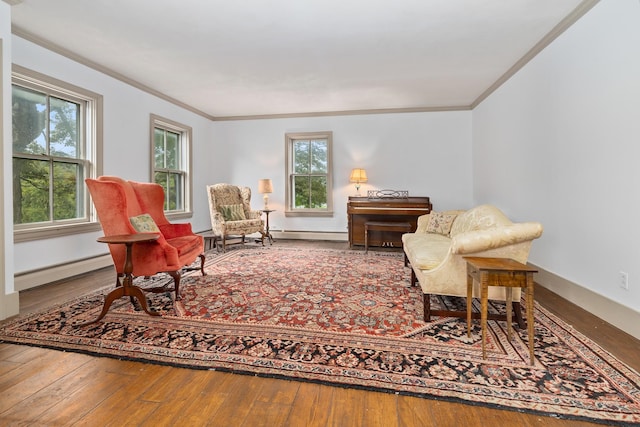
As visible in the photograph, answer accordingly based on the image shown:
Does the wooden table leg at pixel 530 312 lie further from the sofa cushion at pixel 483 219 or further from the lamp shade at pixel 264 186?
the lamp shade at pixel 264 186

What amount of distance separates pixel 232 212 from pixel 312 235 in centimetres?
175

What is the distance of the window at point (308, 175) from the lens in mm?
6544

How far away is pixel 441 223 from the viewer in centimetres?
392

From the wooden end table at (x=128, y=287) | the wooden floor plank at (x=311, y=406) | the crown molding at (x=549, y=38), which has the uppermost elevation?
the crown molding at (x=549, y=38)

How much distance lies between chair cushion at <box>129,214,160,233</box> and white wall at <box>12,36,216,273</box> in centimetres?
127

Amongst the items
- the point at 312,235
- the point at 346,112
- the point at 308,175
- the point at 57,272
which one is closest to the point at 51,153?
the point at 57,272

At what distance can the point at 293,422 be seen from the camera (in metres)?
1.38

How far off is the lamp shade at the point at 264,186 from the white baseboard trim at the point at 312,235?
0.98 metres

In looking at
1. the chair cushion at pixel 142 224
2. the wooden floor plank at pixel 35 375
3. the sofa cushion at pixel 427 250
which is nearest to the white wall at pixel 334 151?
the chair cushion at pixel 142 224

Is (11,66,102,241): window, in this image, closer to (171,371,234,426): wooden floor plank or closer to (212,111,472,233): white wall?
(171,371,234,426): wooden floor plank

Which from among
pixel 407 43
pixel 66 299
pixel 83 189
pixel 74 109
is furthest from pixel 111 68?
pixel 407 43

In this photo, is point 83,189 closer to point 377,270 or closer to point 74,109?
point 74,109

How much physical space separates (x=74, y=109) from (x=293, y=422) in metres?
4.47

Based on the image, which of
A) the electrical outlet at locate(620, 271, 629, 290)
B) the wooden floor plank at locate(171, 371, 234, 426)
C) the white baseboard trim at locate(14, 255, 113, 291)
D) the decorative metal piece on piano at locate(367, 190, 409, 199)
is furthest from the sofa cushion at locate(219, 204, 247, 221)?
the electrical outlet at locate(620, 271, 629, 290)
